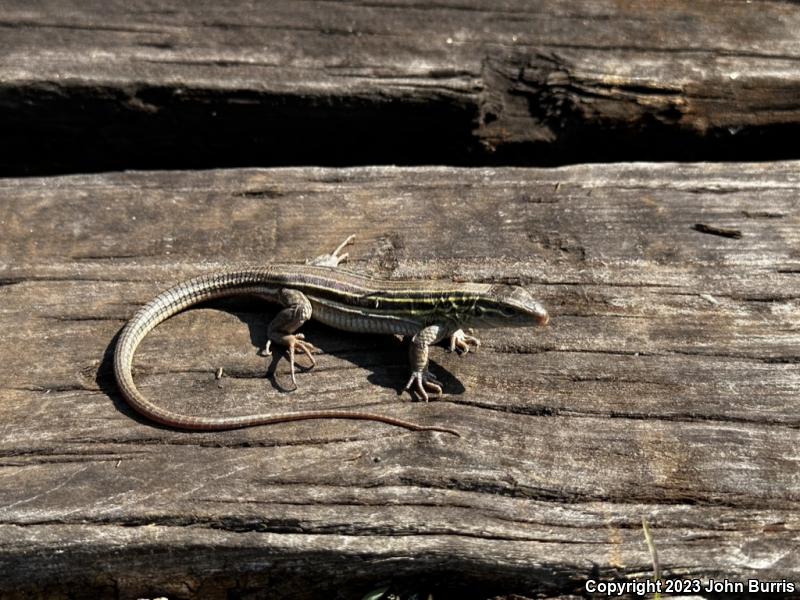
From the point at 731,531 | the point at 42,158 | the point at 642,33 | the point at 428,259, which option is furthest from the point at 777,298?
the point at 42,158

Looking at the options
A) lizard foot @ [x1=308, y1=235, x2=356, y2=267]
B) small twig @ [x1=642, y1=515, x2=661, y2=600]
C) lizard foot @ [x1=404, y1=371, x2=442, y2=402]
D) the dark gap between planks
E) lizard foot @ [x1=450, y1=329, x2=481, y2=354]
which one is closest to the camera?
small twig @ [x1=642, y1=515, x2=661, y2=600]

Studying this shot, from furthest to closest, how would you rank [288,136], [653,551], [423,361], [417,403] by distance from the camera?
[288,136], [423,361], [417,403], [653,551]

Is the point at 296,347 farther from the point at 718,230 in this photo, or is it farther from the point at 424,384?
the point at 718,230

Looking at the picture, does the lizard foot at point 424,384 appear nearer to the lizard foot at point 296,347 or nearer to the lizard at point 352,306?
the lizard at point 352,306

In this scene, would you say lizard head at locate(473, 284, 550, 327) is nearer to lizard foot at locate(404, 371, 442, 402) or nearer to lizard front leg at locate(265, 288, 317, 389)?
lizard foot at locate(404, 371, 442, 402)

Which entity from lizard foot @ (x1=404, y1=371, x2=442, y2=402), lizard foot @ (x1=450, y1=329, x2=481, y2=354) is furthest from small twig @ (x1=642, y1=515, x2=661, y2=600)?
lizard foot @ (x1=450, y1=329, x2=481, y2=354)

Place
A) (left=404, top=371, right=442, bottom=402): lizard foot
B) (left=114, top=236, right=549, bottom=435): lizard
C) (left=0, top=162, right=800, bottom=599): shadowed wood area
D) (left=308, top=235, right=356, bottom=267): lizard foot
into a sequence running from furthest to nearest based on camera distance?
(left=308, top=235, right=356, bottom=267): lizard foot, (left=114, top=236, right=549, bottom=435): lizard, (left=404, top=371, right=442, bottom=402): lizard foot, (left=0, top=162, right=800, bottom=599): shadowed wood area

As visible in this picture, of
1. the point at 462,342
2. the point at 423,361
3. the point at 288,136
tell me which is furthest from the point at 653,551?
the point at 288,136

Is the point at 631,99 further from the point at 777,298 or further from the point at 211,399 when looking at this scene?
the point at 211,399
